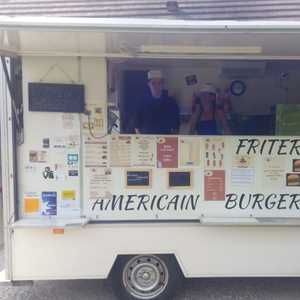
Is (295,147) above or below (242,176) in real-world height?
above

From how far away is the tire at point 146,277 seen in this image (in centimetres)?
361

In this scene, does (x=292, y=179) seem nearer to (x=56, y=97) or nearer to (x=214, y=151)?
(x=214, y=151)

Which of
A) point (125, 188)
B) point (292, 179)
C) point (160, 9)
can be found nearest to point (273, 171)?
point (292, 179)

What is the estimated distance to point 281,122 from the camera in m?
4.04

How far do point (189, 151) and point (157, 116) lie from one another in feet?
2.60

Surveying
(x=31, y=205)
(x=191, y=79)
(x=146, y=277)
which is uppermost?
(x=191, y=79)

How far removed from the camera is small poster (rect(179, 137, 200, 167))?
139 inches

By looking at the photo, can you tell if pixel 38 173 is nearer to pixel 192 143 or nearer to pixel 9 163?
pixel 9 163

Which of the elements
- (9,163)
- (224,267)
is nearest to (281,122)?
(224,267)

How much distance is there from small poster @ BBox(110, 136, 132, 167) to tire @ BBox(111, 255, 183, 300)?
81cm

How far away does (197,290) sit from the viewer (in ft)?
13.0

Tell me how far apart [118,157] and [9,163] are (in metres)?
0.87

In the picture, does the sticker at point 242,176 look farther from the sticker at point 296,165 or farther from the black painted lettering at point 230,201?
the sticker at point 296,165

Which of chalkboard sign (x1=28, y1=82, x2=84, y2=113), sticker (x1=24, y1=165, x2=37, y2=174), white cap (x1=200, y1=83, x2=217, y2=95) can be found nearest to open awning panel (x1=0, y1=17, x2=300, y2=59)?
chalkboard sign (x1=28, y1=82, x2=84, y2=113)
